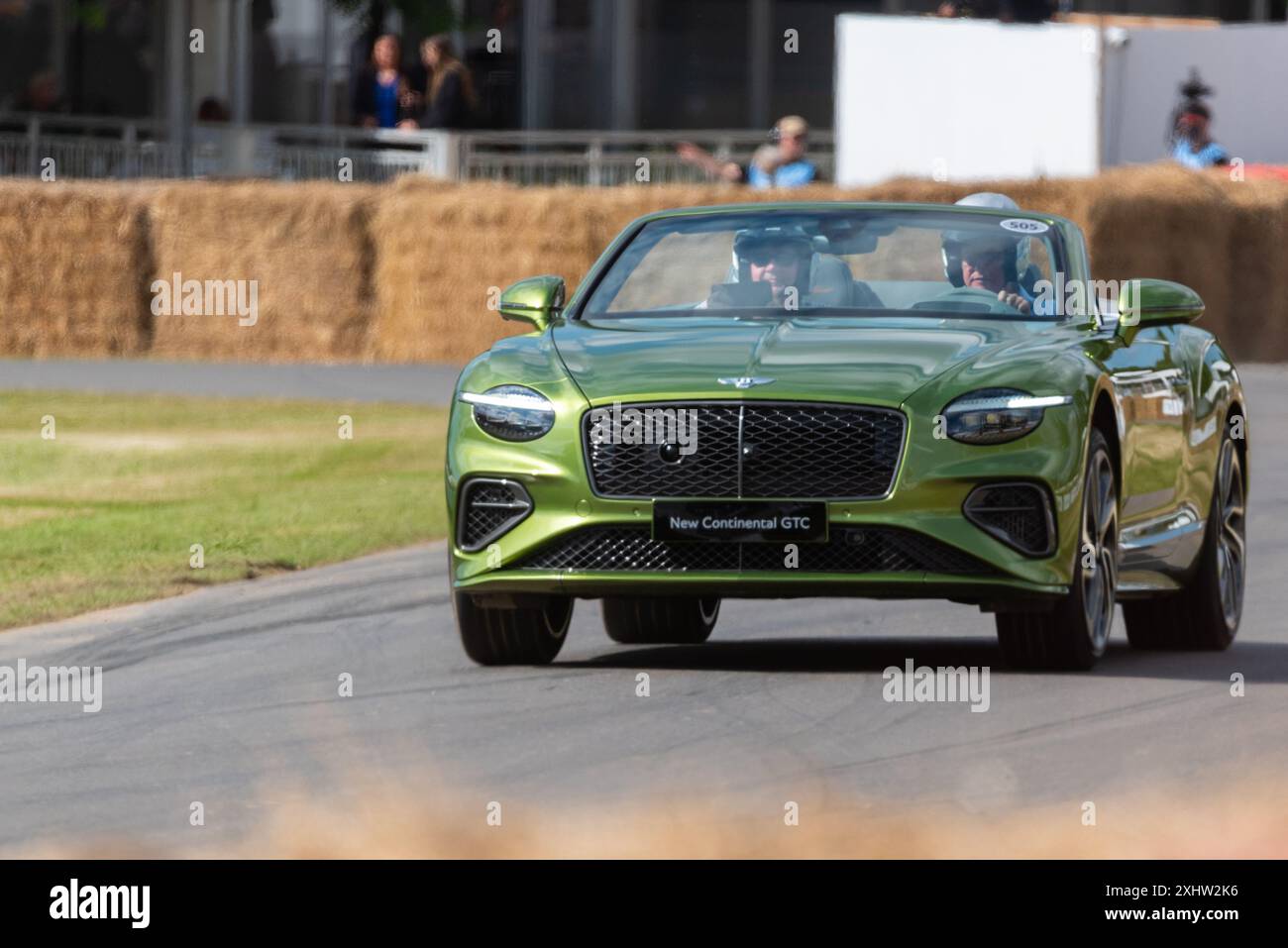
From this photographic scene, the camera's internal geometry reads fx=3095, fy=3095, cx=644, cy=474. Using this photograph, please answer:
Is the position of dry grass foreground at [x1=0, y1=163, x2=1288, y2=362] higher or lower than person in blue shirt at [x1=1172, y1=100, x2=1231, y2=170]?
lower

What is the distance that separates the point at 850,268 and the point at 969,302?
43cm

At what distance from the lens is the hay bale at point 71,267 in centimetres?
2597

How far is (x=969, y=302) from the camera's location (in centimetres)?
986

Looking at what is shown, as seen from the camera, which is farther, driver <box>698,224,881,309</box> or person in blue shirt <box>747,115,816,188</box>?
person in blue shirt <box>747,115,816,188</box>

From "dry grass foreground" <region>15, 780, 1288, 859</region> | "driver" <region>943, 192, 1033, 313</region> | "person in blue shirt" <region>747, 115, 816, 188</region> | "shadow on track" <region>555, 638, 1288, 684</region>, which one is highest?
"driver" <region>943, 192, 1033, 313</region>

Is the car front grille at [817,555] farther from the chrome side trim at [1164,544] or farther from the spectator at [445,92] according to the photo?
the spectator at [445,92]

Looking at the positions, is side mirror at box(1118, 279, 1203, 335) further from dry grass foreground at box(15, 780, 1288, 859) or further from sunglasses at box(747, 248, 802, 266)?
dry grass foreground at box(15, 780, 1288, 859)

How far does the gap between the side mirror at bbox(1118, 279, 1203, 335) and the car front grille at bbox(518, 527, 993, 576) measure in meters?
1.32

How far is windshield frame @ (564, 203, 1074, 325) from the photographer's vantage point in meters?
9.73

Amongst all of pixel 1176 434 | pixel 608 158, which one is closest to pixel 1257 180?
pixel 608 158

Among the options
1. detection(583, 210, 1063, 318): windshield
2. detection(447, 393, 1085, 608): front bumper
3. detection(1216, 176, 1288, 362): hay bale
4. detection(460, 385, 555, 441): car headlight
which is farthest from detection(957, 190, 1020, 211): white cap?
detection(1216, 176, 1288, 362): hay bale

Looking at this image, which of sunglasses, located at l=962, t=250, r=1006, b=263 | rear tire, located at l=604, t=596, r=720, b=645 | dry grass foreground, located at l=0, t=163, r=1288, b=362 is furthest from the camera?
dry grass foreground, located at l=0, t=163, r=1288, b=362

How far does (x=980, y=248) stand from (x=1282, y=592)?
2861 mm
